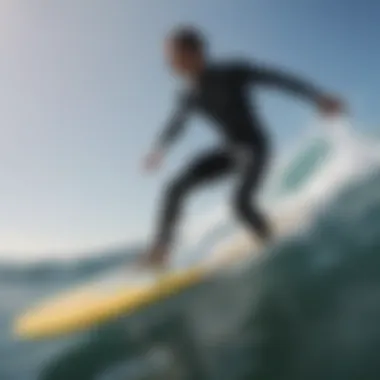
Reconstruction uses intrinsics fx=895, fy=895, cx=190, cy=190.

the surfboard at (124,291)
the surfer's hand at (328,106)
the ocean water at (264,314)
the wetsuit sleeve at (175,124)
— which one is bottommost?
the ocean water at (264,314)

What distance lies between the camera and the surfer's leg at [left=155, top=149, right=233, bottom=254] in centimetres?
152

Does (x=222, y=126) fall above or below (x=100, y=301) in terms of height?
above

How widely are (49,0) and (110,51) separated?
145 millimetres

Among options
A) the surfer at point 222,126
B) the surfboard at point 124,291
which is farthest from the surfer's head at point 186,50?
the surfboard at point 124,291

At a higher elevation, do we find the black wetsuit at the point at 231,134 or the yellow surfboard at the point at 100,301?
the black wetsuit at the point at 231,134

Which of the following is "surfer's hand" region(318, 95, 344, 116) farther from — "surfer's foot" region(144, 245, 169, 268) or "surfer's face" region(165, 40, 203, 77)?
"surfer's foot" region(144, 245, 169, 268)

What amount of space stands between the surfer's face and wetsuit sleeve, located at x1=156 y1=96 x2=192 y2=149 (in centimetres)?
5

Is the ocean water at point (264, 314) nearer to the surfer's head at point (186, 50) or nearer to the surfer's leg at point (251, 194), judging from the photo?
the surfer's leg at point (251, 194)

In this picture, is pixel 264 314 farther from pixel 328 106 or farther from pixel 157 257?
pixel 328 106

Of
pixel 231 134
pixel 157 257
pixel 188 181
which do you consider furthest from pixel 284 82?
pixel 157 257

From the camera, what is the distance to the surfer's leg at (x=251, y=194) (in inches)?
59.5

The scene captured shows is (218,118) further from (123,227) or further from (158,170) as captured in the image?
(123,227)

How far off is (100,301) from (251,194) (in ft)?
1.02

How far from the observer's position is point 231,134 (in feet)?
5.06
